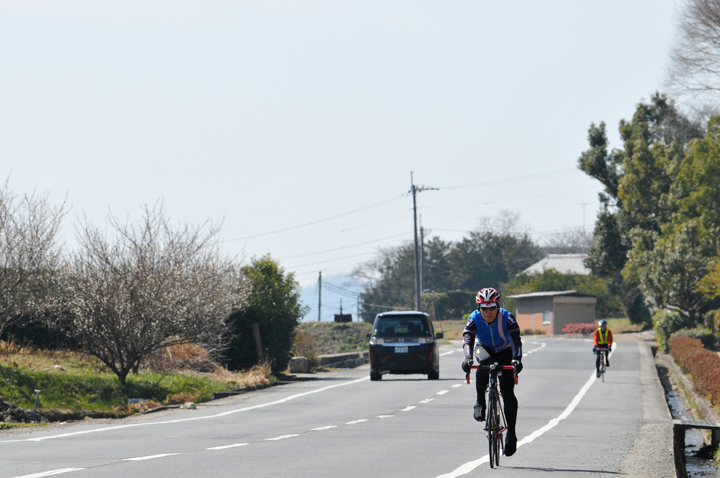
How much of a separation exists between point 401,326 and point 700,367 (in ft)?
26.7

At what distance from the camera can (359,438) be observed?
14609 millimetres

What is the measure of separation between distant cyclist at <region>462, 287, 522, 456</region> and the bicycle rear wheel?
0.12 metres

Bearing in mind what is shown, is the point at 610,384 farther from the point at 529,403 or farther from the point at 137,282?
the point at 137,282

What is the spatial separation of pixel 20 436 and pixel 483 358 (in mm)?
7453

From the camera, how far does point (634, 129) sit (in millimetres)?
66000

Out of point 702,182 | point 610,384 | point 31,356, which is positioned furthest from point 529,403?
point 702,182

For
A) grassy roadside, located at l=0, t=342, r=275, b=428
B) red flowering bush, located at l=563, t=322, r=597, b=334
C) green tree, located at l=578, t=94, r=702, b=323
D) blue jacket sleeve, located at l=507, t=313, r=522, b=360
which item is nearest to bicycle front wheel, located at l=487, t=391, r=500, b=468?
→ blue jacket sleeve, located at l=507, t=313, r=522, b=360

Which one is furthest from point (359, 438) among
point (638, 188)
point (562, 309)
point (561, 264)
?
point (561, 264)

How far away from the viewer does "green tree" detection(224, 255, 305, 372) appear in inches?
1275

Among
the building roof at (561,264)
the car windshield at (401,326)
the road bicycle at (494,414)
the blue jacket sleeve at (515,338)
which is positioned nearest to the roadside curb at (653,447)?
the road bicycle at (494,414)

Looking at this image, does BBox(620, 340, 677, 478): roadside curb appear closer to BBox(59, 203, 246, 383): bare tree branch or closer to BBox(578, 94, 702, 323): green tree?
BBox(59, 203, 246, 383): bare tree branch

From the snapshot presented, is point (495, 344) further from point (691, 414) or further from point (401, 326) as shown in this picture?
point (401, 326)

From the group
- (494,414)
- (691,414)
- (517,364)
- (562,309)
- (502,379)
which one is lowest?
(691,414)

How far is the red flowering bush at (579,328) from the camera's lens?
2872 inches
